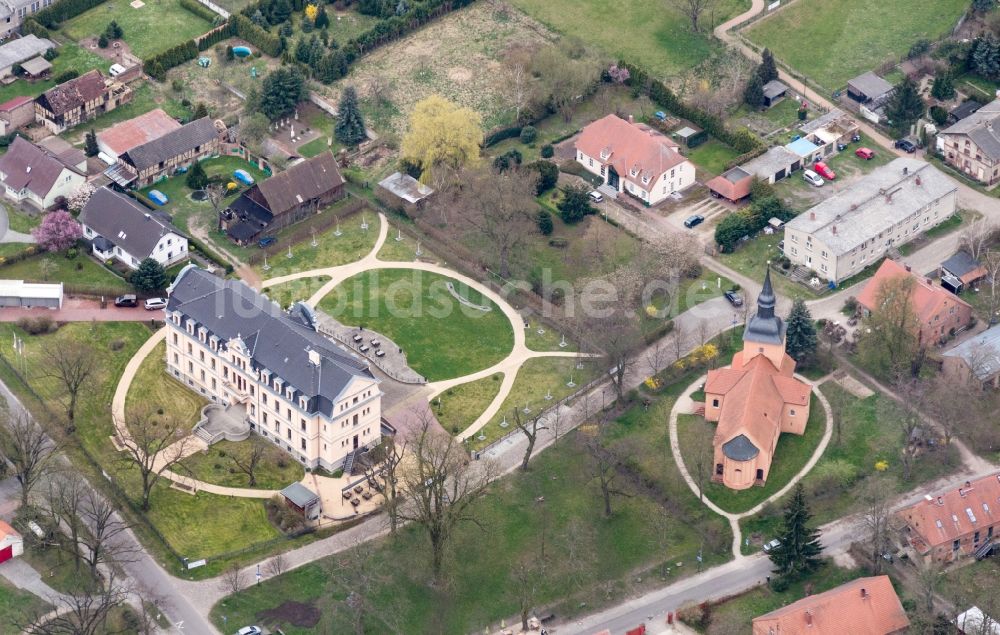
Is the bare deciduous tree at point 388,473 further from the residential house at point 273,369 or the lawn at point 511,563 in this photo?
the lawn at point 511,563

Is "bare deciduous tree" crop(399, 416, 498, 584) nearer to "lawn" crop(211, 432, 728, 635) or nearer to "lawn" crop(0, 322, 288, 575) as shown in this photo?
"lawn" crop(211, 432, 728, 635)

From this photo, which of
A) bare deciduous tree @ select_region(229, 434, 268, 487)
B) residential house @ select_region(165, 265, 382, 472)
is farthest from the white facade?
bare deciduous tree @ select_region(229, 434, 268, 487)

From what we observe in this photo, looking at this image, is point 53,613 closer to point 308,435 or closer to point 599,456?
Result: point 308,435

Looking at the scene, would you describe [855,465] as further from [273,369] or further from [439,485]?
[273,369]

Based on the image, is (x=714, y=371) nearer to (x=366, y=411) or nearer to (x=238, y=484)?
(x=366, y=411)

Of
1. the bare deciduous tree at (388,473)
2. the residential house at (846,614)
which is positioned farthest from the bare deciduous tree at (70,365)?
the residential house at (846,614)

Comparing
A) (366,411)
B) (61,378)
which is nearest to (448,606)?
A: (366,411)

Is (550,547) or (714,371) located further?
(714,371)
